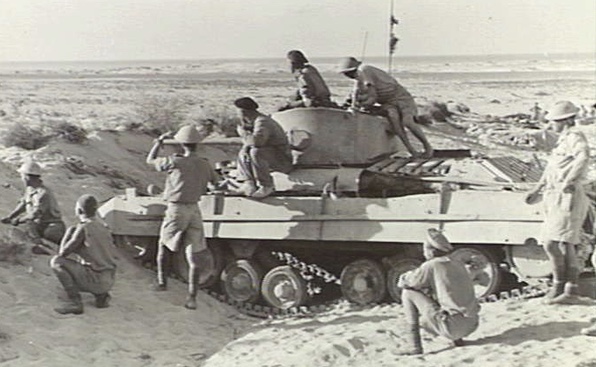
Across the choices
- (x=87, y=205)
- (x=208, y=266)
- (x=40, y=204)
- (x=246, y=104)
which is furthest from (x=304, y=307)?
(x=40, y=204)

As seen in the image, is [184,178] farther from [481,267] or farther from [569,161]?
[569,161]

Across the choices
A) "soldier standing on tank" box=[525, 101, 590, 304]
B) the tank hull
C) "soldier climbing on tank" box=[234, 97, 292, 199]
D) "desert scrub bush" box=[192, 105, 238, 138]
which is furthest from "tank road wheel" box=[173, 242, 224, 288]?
"desert scrub bush" box=[192, 105, 238, 138]

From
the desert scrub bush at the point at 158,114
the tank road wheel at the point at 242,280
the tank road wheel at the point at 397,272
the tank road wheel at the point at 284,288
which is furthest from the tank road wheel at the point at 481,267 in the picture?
the desert scrub bush at the point at 158,114

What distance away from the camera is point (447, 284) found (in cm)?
679

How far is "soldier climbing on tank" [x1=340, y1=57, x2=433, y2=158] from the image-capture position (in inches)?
384

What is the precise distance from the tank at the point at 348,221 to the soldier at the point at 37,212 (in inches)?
29.3

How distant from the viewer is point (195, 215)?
28.3 feet

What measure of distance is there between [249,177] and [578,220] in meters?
3.22

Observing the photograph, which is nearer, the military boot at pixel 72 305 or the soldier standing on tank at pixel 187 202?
the military boot at pixel 72 305

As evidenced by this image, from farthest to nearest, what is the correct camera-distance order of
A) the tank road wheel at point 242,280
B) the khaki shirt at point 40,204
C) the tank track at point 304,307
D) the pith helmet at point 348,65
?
the pith helmet at point 348,65
the tank road wheel at point 242,280
the khaki shirt at point 40,204
the tank track at point 304,307

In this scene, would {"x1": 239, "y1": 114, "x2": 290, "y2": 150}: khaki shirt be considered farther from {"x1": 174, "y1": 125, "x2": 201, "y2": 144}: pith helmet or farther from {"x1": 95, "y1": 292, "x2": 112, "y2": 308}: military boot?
{"x1": 95, "y1": 292, "x2": 112, "y2": 308}: military boot

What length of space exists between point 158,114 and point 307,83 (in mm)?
8424

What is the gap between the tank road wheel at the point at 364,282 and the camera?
28.9 feet

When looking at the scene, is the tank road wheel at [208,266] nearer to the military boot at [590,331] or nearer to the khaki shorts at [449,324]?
the khaki shorts at [449,324]
